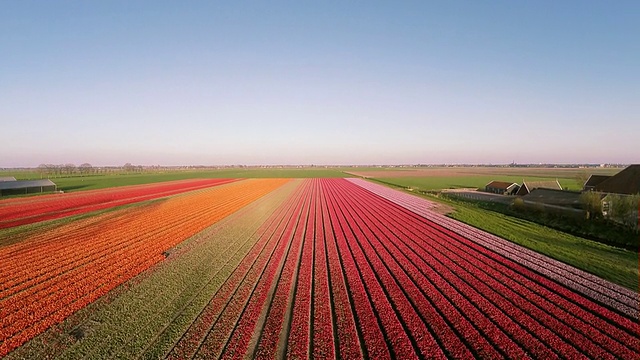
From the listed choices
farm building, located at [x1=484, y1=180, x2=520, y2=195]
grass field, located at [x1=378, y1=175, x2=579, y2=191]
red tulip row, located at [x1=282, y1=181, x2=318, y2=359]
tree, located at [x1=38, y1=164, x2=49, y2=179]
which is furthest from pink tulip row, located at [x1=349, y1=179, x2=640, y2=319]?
tree, located at [x1=38, y1=164, x2=49, y2=179]

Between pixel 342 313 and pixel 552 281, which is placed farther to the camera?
pixel 552 281

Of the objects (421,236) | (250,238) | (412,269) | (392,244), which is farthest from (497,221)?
(250,238)

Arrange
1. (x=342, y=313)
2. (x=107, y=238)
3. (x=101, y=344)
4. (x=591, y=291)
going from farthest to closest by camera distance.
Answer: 1. (x=107, y=238)
2. (x=591, y=291)
3. (x=342, y=313)
4. (x=101, y=344)

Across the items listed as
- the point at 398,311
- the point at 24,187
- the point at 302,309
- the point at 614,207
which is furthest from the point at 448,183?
the point at 24,187

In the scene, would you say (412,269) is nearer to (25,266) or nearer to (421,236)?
(421,236)

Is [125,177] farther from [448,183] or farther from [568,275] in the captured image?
[568,275]

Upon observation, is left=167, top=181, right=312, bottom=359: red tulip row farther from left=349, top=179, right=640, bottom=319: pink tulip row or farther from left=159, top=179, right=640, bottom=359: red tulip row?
left=349, top=179, right=640, bottom=319: pink tulip row
